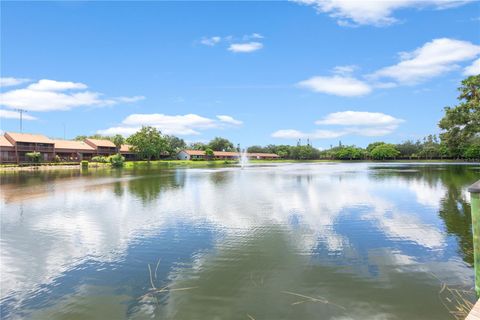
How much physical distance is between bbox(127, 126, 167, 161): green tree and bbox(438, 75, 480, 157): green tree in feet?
240

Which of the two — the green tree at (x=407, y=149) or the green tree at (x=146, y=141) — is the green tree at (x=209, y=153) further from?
the green tree at (x=407, y=149)

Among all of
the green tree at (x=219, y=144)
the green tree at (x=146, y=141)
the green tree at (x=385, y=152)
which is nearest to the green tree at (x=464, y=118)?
the green tree at (x=146, y=141)

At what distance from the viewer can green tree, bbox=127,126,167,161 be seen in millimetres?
92250

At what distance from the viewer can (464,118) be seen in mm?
42250

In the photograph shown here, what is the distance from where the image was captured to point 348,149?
13600 centimetres

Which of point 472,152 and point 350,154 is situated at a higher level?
point 350,154

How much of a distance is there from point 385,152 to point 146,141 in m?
89.2

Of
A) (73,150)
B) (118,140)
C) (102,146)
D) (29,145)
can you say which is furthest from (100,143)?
(29,145)

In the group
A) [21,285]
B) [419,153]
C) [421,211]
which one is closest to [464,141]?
[421,211]

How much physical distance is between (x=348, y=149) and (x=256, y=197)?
12356cm

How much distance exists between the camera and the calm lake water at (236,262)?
6.44m

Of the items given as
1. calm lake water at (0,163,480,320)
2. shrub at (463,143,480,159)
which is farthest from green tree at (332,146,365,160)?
calm lake water at (0,163,480,320)

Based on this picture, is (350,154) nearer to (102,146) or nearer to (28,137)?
(102,146)

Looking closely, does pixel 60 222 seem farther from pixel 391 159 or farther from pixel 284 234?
pixel 391 159
